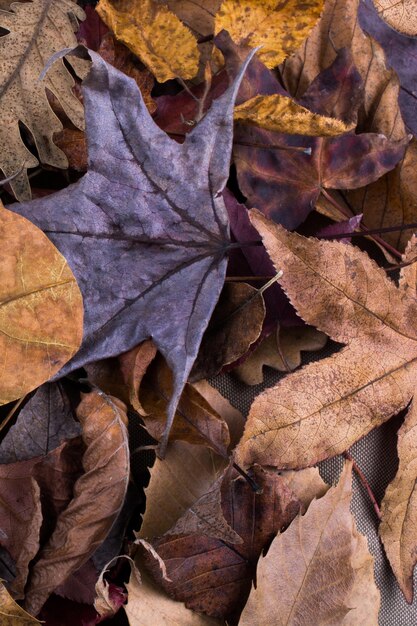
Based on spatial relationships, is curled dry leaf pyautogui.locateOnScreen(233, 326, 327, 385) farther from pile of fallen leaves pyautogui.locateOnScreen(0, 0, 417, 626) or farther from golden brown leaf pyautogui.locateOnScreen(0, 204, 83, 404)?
golden brown leaf pyautogui.locateOnScreen(0, 204, 83, 404)

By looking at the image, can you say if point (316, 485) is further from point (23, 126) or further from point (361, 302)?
point (23, 126)

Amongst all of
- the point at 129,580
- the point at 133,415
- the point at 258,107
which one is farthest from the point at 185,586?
the point at 258,107

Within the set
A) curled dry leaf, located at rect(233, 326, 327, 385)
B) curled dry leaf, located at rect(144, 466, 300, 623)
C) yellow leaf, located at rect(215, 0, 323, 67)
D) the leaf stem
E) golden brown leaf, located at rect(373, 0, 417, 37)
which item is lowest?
curled dry leaf, located at rect(144, 466, 300, 623)

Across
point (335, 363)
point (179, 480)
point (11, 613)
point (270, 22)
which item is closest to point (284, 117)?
point (270, 22)

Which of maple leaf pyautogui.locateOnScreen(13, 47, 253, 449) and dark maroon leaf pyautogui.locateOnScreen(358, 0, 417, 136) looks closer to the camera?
maple leaf pyautogui.locateOnScreen(13, 47, 253, 449)

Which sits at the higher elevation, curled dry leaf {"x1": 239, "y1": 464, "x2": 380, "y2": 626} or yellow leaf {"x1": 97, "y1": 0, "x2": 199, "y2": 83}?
yellow leaf {"x1": 97, "y1": 0, "x2": 199, "y2": 83}

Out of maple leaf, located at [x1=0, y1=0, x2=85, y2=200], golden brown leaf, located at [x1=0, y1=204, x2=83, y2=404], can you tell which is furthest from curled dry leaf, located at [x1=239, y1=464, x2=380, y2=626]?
maple leaf, located at [x1=0, y1=0, x2=85, y2=200]
